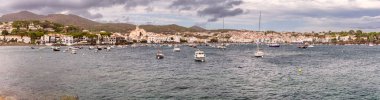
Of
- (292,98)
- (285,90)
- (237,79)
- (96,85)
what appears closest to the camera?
(292,98)

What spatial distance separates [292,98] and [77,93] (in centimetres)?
2492

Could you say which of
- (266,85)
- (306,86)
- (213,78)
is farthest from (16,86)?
(306,86)

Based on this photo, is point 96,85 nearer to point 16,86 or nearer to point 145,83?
point 145,83

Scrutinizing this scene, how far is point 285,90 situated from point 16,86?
118 ft

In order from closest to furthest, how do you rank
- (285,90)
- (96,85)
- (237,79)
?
(285,90) < (96,85) < (237,79)

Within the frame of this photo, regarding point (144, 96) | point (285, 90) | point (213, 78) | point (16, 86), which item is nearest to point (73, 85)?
point (16, 86)

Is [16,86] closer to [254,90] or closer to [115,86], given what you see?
[115,86]

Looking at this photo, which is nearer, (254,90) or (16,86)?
(254,90)

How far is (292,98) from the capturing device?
157ft

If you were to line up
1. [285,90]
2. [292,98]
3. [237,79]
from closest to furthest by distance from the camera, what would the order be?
[292,98] → [285,90] → [237,79]

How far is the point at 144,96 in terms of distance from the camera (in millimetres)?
48625

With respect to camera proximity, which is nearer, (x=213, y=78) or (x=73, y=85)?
(x=73, y=85)

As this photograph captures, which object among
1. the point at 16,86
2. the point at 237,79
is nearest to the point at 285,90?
the point at 237,79

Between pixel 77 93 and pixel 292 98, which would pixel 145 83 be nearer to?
pixel 77 93
